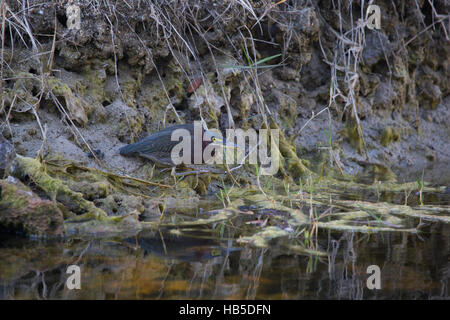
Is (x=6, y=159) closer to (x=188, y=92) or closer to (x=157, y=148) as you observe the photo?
(x=157, y=148)

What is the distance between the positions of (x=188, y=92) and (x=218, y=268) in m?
2.58

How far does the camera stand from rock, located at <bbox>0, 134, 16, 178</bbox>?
2.85 metres

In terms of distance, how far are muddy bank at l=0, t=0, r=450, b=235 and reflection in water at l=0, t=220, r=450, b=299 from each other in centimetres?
52

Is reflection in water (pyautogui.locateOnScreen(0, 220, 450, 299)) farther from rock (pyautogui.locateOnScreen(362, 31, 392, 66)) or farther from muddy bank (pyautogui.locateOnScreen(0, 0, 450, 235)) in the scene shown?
rock (pyautogui.locateOnScreen(362, 31, 392, 66))

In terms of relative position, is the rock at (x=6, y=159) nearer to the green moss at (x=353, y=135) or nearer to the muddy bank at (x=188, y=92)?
the muddy bank at (x=188, y=92)

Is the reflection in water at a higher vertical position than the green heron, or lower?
lower

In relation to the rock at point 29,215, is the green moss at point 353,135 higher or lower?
higher

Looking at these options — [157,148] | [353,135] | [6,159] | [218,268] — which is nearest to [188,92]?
[157,148]

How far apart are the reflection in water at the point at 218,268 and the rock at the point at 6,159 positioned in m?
0.60

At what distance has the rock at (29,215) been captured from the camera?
247cm

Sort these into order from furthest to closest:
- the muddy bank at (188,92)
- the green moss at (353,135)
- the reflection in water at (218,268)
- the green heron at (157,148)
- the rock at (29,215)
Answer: the green moss at (353,135)
the green heron at (157,148)
the muddy bank at (188,92)
the rock at (29,215)
the reflection in water at (218,268)

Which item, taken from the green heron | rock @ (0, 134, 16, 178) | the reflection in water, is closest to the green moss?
the green heron

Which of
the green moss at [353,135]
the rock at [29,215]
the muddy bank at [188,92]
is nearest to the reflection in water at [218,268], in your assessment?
the rock at [29,215]
